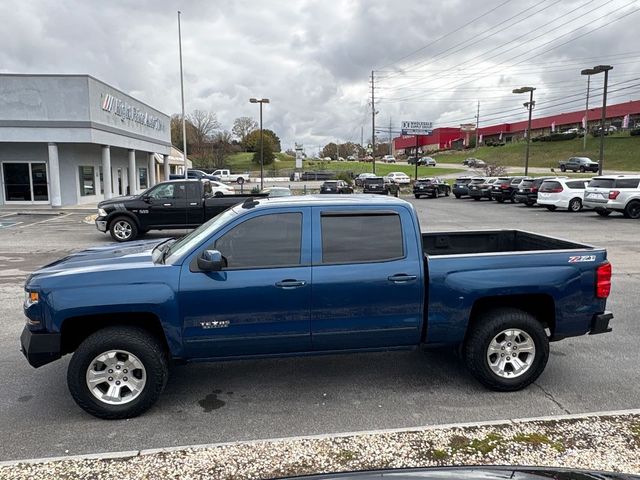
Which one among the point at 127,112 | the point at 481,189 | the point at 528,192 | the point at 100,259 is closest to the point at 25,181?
the point at 127,112

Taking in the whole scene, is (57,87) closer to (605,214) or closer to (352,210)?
(352,210)

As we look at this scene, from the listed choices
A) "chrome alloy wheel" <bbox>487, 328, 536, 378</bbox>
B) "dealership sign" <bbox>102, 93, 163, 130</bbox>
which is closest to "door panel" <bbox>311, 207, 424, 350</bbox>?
"chrome alloy wheel" <bbox>487, 328, 536, 378</bbox>

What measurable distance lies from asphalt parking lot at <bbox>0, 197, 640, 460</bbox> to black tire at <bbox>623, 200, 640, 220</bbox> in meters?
16.2

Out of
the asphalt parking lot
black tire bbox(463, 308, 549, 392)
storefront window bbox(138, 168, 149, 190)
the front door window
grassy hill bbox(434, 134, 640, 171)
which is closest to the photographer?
the asphalt parking lot

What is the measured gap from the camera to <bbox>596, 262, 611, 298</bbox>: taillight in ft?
14.4

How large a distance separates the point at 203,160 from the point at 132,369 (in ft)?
258

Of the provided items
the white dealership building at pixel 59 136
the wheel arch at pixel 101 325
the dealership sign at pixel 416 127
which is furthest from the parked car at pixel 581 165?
the wheel arch at pixel 101 325

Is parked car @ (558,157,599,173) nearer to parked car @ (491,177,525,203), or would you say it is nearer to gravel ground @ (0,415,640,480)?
parked car @ (491,177,525,203)

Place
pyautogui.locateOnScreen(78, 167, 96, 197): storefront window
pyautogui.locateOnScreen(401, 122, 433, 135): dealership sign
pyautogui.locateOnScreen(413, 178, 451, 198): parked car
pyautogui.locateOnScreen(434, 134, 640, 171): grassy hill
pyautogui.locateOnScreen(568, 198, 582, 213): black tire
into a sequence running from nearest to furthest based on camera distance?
pyautogui.locateOnScreen(568, 198, 582, 213): black tire → pyautogui.locateOnScreen(78, 167, 96, 197): storefront window → pyautogui.locateOnScreen(413, 178, 451, 198): parked car → pyautogui.locateOnScreen(434, 134, 640, 171): grassy hill → pyautogui.locateOnScreen(401, 122, 433, 135): dealership sign

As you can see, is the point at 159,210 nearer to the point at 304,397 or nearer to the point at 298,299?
the point at 304,397

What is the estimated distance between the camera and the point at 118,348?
3832mm

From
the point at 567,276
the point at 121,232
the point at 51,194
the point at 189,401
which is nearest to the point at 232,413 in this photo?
the point at 189,401

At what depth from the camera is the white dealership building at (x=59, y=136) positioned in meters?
23.2

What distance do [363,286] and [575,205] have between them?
22.8 m
